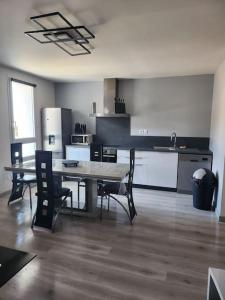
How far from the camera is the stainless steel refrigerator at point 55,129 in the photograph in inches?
199

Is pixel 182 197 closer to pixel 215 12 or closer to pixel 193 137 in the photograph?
pixel 193 137

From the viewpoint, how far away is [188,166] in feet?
14.0

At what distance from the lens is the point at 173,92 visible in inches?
187

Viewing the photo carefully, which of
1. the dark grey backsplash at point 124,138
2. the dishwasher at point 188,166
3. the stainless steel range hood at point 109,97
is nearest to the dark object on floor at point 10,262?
the dishwasher at point 188,166

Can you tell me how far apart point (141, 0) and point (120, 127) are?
3.53 metres

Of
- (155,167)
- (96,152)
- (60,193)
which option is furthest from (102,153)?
(60,193)

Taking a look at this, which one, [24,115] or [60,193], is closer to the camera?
[60,193]

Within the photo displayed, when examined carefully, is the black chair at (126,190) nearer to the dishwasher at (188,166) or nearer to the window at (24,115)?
Answer: the dishwasher at (188,166)

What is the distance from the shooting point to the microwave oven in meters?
5.16

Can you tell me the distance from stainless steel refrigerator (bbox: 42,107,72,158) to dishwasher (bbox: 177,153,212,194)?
2.70m

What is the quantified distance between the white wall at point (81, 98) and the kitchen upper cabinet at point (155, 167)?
1.44 meters

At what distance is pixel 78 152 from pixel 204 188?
2.87 metres

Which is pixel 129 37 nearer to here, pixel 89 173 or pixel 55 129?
pixel 89 173

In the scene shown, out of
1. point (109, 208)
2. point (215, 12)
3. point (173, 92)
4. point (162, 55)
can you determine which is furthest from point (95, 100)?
point (215, 12)
